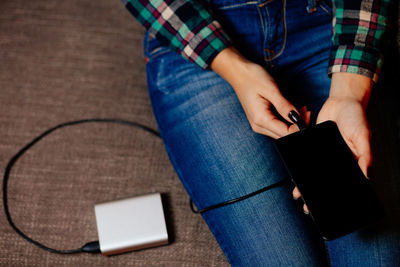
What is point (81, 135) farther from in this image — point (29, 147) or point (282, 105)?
point (282, 105)

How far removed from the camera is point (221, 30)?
0.65m

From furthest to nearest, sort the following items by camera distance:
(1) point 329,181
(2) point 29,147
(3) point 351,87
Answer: (2) point 29,147 < (3) point 351,87 < (1) point 329,181

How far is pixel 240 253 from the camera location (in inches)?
23.8

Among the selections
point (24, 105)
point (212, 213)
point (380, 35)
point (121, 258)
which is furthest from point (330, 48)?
point (24, 105)

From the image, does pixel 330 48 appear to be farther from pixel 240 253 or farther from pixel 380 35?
pixel 240 253

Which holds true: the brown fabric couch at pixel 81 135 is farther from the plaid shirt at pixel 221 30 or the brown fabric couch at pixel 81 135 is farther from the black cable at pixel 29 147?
Result: the plaid shirt at pixel 221 30

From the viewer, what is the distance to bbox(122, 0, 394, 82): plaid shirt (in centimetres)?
64

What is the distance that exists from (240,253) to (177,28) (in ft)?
1.40

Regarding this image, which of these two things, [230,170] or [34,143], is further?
[34,143]

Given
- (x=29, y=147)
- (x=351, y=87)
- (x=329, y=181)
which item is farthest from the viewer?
(x=29, y=147)

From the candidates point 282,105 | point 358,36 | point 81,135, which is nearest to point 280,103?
point 282,105

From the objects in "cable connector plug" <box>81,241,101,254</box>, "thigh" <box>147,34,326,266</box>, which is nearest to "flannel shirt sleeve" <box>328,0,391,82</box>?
"thigh" <box>147,34,326,266</box>

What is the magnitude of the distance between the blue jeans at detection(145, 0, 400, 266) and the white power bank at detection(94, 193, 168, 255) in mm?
119

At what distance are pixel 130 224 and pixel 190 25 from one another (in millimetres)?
421
